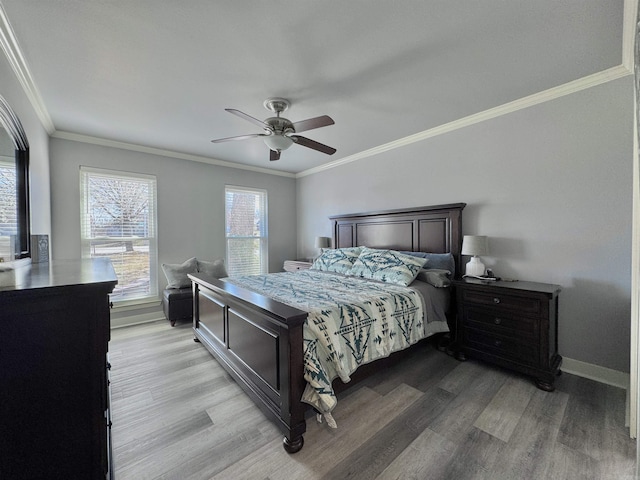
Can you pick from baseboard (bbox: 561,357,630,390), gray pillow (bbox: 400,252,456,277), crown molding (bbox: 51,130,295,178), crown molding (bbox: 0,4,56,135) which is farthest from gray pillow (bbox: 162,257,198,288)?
baseboard (bbox: 561,357,630,390)

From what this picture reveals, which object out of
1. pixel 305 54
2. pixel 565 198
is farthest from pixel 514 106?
pixel 305 54

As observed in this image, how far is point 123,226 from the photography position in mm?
3900

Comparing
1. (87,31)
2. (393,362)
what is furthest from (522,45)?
(87,31)

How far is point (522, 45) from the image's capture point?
1.90m

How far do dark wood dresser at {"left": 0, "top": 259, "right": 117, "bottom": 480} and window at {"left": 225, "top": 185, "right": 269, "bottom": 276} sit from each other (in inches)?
153

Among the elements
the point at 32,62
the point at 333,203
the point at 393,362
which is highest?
the point at 32,62

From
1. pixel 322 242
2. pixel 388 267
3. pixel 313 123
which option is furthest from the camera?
pixel 322 242

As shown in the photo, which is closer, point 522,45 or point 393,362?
point 522,45

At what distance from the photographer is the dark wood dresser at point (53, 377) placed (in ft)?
3.05

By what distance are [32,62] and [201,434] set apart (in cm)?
298

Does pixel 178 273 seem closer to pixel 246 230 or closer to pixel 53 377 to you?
pixel 246 230

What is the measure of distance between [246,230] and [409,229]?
9.98 feet

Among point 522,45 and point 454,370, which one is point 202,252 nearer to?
point 454,370

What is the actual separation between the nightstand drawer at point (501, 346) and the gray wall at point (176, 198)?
12.4 ft
